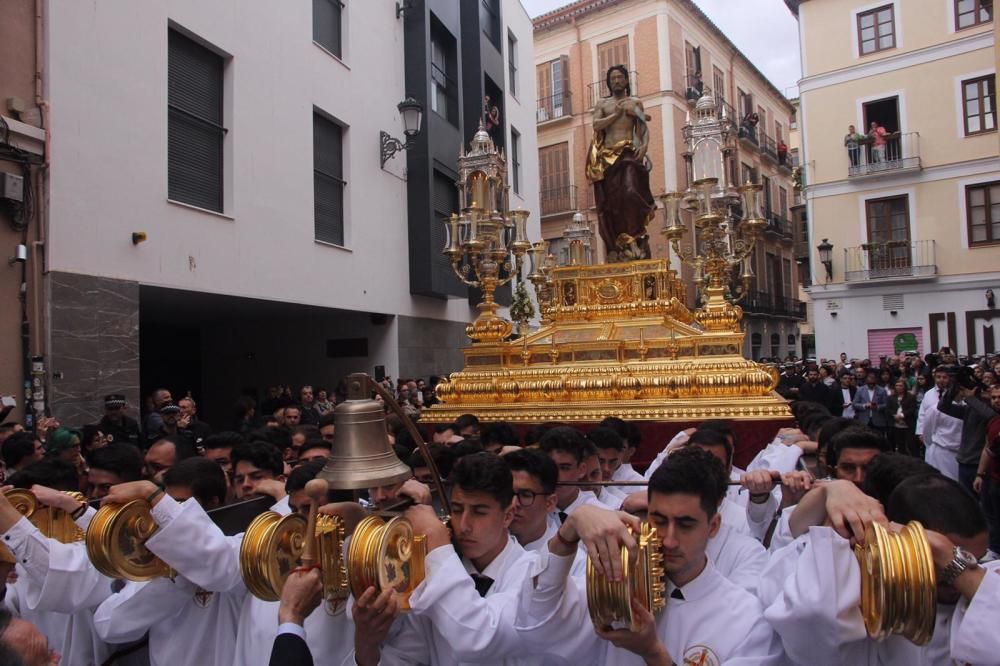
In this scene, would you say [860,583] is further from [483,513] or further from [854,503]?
[483,513]

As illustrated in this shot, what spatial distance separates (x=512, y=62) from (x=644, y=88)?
7563mm

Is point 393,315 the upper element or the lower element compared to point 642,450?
upper

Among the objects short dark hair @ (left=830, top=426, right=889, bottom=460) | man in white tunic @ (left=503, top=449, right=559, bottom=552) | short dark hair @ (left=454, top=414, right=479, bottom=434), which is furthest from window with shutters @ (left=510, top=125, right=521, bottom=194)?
man in white tunic @ (left=503, top=449, right=559, bottom=552)

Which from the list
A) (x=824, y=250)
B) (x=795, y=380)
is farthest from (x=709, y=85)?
(x=795, y=380)

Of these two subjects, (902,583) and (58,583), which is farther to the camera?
(58,583)

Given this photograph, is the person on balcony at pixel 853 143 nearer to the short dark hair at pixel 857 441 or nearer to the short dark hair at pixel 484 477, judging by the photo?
the short dark hair at pixel 857 441

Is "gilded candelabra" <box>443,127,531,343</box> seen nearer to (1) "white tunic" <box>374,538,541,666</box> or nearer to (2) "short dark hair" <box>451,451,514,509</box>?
(2) "short dark hair" <box>451,451,514,509</box>

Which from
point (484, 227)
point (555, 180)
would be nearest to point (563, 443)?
point (484, 227)

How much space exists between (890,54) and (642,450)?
766 inches

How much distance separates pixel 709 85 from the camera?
28625mm

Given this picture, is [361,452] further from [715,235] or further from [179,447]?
[715,235]

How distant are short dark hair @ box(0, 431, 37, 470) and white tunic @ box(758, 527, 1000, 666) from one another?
474 cm

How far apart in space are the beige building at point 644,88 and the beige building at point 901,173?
13.0ft

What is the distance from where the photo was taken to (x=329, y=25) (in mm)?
12781
